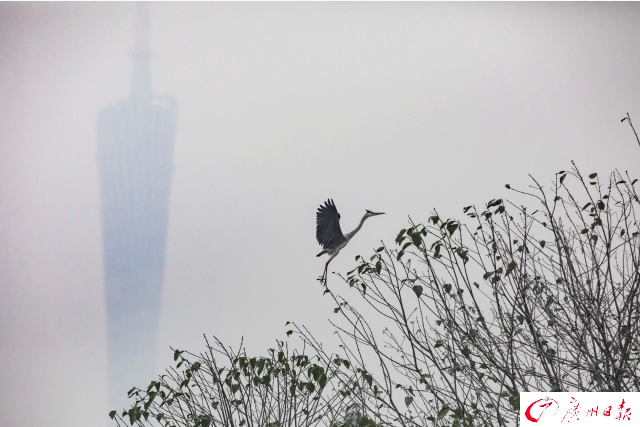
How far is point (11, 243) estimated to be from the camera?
17.7 feet

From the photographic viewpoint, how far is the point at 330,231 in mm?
4668

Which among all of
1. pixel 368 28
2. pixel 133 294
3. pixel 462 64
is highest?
pixel 368 28

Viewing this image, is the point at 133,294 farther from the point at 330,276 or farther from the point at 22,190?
the point at 330,276

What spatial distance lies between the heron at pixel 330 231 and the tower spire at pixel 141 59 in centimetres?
234

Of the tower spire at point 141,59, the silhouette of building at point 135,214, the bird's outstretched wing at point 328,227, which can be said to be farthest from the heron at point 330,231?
the tower spire at point 141,59

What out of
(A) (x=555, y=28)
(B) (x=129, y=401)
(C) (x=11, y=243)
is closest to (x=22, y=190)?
(C) (x=11, y=243)

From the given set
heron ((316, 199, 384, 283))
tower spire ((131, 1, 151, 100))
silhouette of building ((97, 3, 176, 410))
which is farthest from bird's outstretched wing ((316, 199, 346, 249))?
tower spire ((131, 1, 151, 100))

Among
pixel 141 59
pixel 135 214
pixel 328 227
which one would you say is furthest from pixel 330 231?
pixel 141 59

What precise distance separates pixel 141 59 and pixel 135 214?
61.3 inches

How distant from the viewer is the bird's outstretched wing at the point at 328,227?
4480mm

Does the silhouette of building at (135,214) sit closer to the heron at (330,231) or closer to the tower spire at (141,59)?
the tower spire at (141,59)

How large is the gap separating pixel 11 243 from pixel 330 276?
3064 millimetres

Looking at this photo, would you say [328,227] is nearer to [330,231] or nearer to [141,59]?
[330,231]

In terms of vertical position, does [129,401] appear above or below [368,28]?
below
